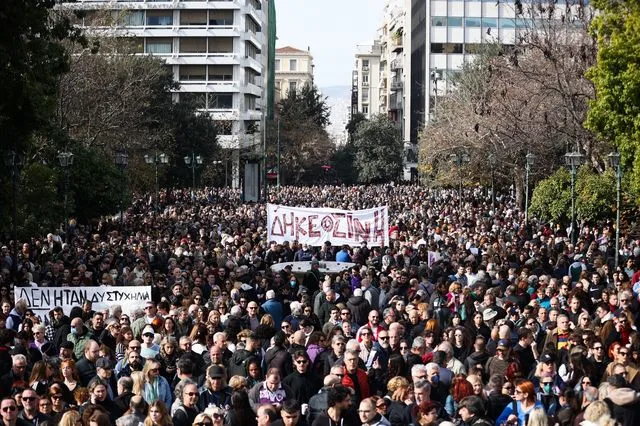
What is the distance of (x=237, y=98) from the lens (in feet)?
355

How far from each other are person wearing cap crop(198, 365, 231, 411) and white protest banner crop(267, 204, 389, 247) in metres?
16.5

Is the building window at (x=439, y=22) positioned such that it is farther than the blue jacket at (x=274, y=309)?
Yes

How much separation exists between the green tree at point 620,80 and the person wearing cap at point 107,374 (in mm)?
20706

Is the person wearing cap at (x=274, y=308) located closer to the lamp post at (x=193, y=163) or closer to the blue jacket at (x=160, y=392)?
the blue jacket at (x=160, y=392)

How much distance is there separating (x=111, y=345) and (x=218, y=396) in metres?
3.52

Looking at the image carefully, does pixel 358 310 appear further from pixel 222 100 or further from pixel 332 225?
pixel 222 100

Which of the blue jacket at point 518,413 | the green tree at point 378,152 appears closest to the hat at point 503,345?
the blue jacket at point 518,413

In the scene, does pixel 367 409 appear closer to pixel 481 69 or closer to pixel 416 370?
pixel 416 370

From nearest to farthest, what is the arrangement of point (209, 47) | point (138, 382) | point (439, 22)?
point (138, 382)
point (439, 22)
point (209, 47)

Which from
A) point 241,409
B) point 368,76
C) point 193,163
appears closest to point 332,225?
point 241,409

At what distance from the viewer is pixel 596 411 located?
8.59m

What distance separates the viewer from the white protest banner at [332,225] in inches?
1067

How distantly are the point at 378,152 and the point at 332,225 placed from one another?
7888 cm

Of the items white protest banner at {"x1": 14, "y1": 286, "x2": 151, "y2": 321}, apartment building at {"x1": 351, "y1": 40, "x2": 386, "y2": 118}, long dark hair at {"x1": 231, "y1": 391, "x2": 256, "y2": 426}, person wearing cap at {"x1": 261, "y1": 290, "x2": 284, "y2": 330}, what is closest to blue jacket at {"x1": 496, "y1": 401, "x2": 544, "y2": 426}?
long dark hair at {"x1": 231, "y1": 391, "x2": 256, "y2": 426}
